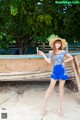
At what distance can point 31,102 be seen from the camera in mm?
4945

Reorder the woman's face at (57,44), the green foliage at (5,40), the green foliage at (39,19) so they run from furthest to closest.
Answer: the green foliage at (5,40) → the green foliage at (39,19) → the woman's face at (57,44)

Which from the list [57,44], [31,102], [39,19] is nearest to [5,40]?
[39,19]

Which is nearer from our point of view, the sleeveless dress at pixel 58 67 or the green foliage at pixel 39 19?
the sleeveless dress at pixel 58 67

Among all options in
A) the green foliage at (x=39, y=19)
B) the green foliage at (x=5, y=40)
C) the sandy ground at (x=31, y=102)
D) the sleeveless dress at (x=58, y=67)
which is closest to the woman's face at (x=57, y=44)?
the sleeveless dress at (x=58, y=67)

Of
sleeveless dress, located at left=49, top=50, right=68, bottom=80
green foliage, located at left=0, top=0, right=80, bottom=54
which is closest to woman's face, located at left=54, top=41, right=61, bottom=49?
sleeveless dress, located at left=49, top=50, right=68, bottom=80

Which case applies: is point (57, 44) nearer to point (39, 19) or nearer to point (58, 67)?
point (58, 67)

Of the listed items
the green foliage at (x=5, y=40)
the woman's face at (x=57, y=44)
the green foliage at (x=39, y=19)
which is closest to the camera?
the woman's face at (x=57, y=44)

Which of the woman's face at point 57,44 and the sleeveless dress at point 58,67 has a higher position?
the woman's face at point 57,44

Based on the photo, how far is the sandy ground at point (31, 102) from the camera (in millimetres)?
4364

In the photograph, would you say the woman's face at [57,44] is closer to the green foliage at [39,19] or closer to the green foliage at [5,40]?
the green foliage at [39,19]

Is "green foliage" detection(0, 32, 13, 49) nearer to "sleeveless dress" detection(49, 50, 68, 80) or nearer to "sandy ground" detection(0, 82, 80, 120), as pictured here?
"sandy ground" detection(0, 82, 80, 120)

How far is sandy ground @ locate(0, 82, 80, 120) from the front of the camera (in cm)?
436

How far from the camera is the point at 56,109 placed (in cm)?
463

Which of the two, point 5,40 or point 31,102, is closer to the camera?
point 31,102
